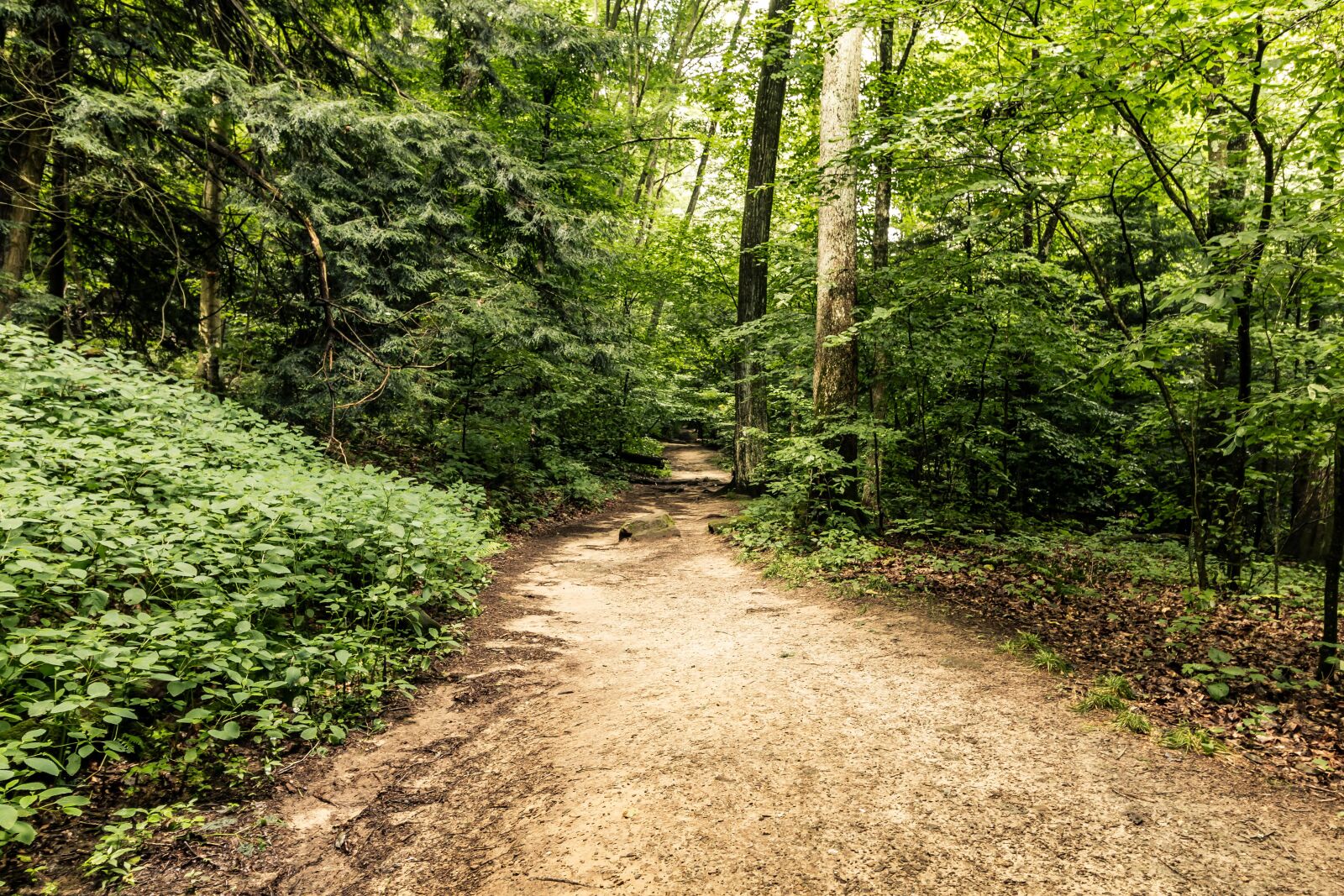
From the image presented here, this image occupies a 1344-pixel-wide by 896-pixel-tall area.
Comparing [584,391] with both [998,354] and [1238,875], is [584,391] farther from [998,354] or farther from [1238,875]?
[1238,875]

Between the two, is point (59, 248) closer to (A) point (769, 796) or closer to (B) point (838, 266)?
(B) point (838, 266)

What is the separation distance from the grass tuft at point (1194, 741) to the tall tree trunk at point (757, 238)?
23.2 ft

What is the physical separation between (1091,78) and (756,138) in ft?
25.0

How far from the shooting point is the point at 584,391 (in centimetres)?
1316

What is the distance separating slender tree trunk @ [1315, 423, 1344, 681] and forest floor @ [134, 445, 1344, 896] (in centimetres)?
133

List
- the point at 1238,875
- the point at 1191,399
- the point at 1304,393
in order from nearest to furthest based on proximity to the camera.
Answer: the point at 1238,875 → the point at 1304,393 → the point at 1191,399

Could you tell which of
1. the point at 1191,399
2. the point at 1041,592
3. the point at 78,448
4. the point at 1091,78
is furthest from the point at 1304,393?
the point at 78,448

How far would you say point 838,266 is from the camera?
24.6ft

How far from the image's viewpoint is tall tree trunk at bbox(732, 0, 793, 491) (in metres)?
10.6

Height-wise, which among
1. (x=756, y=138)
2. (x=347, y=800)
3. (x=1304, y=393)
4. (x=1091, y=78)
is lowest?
(x=347, y=800)

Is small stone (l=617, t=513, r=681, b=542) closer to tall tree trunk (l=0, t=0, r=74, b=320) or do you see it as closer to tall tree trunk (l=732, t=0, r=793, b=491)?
tall tree trunk (l=732, t=0, r=793, b=491)

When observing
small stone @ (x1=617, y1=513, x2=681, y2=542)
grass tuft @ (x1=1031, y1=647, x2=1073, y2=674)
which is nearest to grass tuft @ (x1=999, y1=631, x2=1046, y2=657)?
grass tuft @ (x1=1031, y1=647, x2=1073, y2=674)

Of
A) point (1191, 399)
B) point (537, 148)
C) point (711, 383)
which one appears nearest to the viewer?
point (1191, 399)

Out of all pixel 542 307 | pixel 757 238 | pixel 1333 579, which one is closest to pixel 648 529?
pixel 542 307
